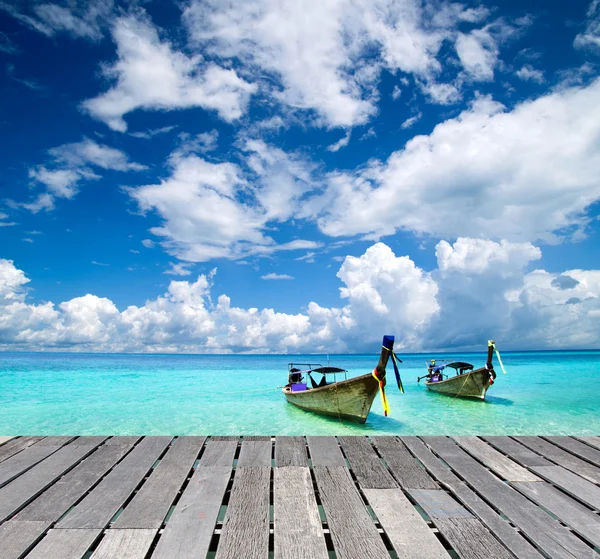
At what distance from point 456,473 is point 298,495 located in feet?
5.54

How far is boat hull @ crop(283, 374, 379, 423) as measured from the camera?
43.8 feet

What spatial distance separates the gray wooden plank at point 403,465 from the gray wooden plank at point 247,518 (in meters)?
1.29

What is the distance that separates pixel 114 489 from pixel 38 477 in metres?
0.88

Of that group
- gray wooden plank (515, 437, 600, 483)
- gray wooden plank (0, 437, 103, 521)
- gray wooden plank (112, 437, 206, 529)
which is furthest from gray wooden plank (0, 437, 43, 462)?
gray wooden plank (515, 437, 600, 483)

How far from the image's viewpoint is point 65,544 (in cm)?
249

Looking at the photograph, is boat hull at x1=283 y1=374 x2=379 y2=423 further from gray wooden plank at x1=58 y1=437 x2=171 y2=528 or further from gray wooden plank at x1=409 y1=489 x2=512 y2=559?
gray wooden plank at x1=409 y1=489 x2=512 y2=559

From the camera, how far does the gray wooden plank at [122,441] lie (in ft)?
15.1

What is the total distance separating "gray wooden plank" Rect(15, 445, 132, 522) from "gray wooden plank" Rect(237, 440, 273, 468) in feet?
4.40

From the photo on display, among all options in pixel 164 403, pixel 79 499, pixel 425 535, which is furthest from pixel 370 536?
pixel 164 403

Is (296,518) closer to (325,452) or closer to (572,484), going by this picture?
(325,452)

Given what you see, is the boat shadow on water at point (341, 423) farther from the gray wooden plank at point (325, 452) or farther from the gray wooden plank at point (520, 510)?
the gray wooden plank at point (520, 510)

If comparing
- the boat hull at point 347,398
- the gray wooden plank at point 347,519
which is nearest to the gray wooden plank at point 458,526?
the gray wooden plank at point 347,519

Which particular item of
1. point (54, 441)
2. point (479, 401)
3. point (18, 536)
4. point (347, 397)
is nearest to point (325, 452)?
point (18, 536)

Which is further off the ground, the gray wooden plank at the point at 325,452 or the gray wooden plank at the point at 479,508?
the gray wooden plank at the point at 325,452
